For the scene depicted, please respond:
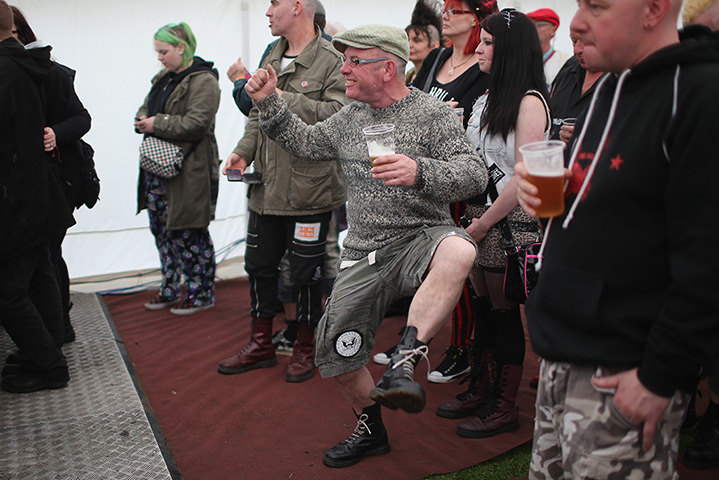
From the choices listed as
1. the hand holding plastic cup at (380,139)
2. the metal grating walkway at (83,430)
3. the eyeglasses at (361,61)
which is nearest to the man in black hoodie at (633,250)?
the hand holding plastic cup at (380,139)

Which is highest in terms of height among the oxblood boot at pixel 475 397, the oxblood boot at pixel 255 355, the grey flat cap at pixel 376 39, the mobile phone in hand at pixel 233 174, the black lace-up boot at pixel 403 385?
the grey flat cap at pixel 376 39

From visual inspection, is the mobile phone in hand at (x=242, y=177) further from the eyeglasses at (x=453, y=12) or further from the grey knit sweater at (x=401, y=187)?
the eyeglasses at (x=453, y=12)

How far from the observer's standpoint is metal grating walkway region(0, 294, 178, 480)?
113 inches

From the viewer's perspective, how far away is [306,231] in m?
4.03

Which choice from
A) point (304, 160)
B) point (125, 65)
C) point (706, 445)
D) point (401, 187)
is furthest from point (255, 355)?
point (125, 65)

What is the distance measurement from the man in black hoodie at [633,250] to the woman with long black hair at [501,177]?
53.9 inches

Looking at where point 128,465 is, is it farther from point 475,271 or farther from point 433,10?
point 433,10

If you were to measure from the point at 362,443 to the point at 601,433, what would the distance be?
167 centimetres

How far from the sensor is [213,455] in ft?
10.3

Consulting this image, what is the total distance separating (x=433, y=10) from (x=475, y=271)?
111 inches

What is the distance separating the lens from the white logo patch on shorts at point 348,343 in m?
2.73

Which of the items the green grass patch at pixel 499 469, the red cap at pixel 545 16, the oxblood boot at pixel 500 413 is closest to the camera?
the green grass patch at pixel 499 469

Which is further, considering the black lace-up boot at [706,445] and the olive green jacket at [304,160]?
the olive green jacket at [304,160]

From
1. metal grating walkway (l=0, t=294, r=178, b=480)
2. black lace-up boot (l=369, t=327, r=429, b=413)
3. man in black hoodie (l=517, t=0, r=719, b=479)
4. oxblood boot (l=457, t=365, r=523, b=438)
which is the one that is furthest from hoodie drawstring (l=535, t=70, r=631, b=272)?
metal grating walkway (l=0, t=294, r=178, b=480)
